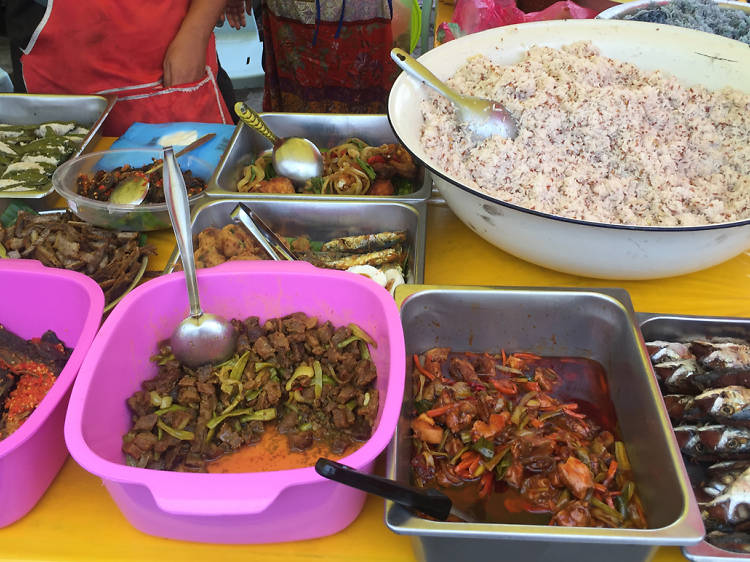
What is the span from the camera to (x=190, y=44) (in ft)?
8.62

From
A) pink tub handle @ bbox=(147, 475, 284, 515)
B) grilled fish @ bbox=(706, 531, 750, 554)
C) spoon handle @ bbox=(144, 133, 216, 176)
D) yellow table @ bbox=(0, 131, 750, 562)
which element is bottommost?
yellow table @ bbox=(0, 131, 750, 562)

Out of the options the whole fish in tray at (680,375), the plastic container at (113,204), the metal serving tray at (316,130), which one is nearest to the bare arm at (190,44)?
the metal serving tray at (316,130)

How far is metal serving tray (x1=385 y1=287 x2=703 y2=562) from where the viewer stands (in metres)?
0.87

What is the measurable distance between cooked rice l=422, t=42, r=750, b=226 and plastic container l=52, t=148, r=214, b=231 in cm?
85

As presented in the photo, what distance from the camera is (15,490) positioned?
3.24 ft

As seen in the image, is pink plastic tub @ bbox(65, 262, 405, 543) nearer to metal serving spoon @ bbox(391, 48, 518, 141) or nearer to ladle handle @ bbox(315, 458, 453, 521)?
ladle handle @ bbox(315, 458, 453, 521)

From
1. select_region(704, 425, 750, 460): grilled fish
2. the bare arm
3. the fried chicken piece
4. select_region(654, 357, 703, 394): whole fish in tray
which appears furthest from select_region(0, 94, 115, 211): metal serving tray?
select_region(704, 425, 750, 460): grilled fish

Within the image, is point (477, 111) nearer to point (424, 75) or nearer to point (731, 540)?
point (424, 75)

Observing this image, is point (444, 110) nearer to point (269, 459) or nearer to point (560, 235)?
point (560, 235)

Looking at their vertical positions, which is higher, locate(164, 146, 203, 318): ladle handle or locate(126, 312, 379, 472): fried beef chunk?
locate(164, 146, 203, 318): ladle handle

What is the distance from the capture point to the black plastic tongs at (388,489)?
0.78 m

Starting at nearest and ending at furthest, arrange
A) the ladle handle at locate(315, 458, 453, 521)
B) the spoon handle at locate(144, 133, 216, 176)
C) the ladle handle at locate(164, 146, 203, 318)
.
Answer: the ladle handle at locate(315, 458, 453, 521), the ladle handle at locate(164, 146, 203, 318), the spoon handle at locate(144, 133, 216, 176)

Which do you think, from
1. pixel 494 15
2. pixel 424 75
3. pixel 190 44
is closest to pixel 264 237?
pixel 424 75

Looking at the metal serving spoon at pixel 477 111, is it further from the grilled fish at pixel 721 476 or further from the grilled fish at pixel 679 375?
the grilled fish at pixel 721 476
